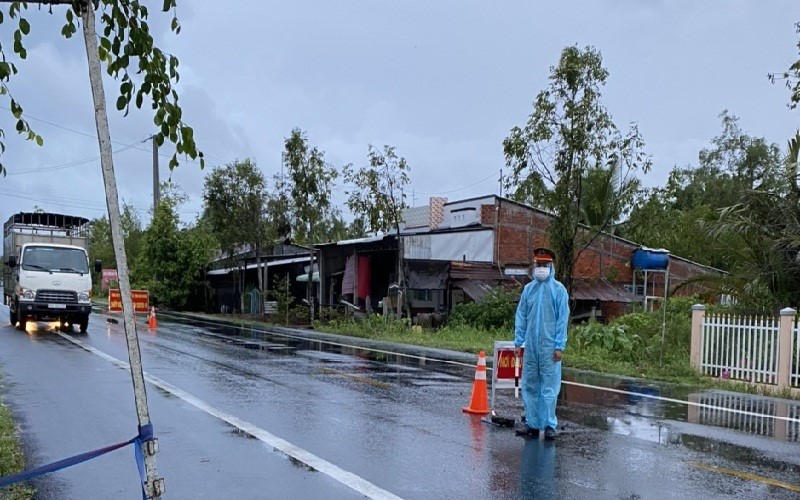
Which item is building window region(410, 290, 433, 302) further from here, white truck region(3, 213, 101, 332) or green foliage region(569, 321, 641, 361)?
white truck region(3, 213, 101, 332)

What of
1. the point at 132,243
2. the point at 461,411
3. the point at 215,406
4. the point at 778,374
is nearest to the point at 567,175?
the point at 778,374

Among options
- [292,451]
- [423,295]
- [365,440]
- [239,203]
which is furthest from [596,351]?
[239,203]

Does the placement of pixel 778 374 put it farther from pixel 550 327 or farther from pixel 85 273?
pixel 85 273

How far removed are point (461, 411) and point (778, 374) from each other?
281 inches

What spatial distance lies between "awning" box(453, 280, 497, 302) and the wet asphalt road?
13.9 metres

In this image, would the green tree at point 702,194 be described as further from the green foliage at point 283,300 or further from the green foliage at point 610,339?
the green foliage at point 283,300

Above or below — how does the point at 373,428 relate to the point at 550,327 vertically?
below

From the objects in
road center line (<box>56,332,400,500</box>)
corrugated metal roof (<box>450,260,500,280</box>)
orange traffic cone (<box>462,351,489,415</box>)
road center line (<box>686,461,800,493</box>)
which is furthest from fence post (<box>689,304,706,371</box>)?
corrugated metal roof (<box>450,260,500,280</box>)

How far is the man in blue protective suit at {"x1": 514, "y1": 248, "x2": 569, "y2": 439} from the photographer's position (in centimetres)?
893

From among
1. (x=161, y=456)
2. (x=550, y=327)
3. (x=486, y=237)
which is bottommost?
(x=161, y=456)

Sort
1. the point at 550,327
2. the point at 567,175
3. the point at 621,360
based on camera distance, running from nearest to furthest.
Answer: the point at 550,327 < the point at 621,360 < the point at 567,175

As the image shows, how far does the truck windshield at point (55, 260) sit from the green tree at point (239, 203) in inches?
569

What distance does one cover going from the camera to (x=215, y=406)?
10.6 metres

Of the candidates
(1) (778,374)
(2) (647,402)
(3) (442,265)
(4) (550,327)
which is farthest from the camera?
(3) (442,265)
